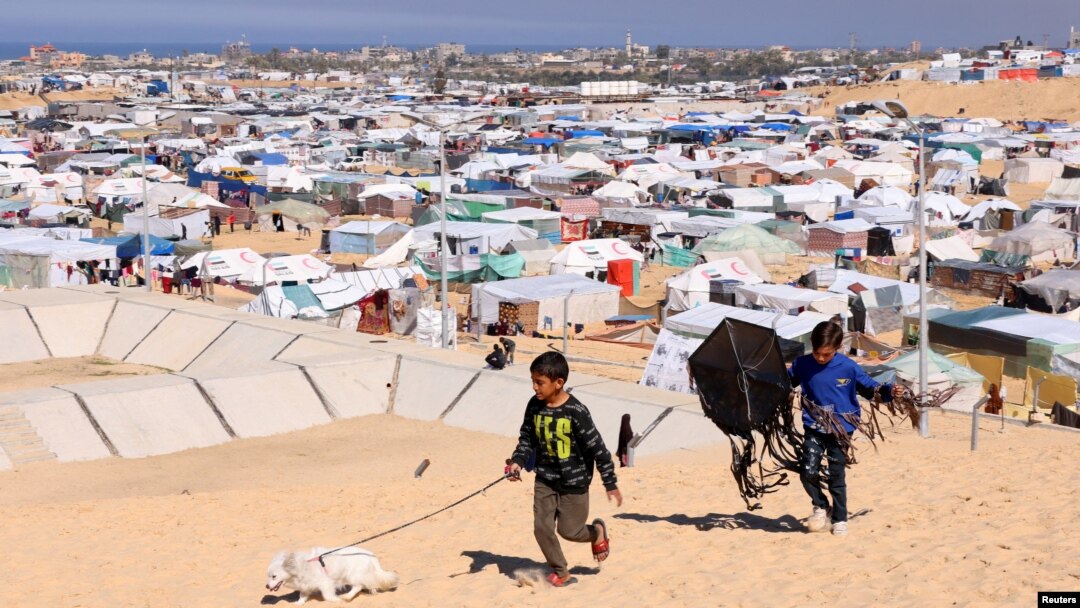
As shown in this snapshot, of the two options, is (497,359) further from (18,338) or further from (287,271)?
(287,271)

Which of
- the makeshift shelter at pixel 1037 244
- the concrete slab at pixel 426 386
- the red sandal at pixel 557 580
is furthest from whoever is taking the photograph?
the makeshift shelter at pixel 1037 244

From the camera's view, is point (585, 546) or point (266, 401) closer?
point (585, 546)

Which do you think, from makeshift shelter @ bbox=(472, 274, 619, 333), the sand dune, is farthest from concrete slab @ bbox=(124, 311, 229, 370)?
makeshift shelter @ bbox=(472, 274, 619, 333)

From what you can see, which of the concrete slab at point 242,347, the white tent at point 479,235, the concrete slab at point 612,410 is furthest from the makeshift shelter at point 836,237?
the concrete slab at point 612,410

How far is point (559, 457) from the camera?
6.68 metres

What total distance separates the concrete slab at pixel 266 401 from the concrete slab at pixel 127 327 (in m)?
4.89

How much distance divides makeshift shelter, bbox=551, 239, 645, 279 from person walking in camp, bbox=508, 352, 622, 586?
76.6 ft

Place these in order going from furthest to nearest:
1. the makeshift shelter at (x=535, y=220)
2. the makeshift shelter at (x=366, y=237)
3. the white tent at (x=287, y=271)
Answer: the makeshift shelter at (x=535, y=220) < the makeshift shelter at (x=366, y=237) < the white tent at (x=287, y=271)

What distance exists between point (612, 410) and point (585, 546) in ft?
19.3

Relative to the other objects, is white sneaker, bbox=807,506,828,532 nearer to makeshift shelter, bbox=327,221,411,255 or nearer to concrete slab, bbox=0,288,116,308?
concrete slab, bbox=0,288,116,308

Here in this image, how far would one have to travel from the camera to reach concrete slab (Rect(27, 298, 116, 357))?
19547 millimetres

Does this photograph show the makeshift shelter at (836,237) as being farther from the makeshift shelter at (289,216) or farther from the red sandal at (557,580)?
the red sandal at (557,580)

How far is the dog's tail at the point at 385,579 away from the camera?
7.18m

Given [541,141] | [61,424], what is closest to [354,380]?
[61,424]
